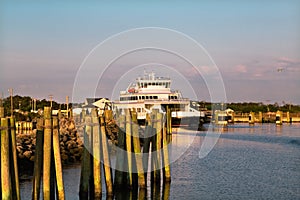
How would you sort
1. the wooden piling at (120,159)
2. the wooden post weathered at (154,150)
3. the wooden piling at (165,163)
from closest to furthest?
the wooden piling at (120,159) < the wooden post weathered at (154,150) < the wooden piling at (165,163)

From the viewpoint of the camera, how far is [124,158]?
24.1m

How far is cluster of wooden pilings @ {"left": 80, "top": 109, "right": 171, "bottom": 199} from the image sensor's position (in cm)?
2177

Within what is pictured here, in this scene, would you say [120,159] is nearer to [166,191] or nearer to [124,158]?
[124,158]

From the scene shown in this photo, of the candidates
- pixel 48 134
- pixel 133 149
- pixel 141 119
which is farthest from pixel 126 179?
pixel 141 119

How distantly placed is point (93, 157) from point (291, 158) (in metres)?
24.7

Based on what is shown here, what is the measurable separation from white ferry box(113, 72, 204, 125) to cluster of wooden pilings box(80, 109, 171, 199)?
52.0 m

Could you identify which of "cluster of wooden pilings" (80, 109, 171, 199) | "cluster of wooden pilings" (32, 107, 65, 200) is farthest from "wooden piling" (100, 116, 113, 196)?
"cluster of wooden pilings" (32, 107, 65, 200)

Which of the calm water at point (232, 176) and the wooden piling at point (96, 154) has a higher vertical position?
the wooden piling at point (96, 154)

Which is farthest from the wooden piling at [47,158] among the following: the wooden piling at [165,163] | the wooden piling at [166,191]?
the wooden piling at [165,163]

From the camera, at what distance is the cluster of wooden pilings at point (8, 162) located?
51.2 feet

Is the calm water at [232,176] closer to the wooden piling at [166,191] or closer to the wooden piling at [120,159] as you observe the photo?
the wooden piling at [166,191]

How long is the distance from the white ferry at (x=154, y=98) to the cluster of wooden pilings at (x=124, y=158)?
52.0 m

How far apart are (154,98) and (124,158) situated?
6024 centimetres

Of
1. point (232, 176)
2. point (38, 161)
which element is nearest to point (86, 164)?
point (38, 161)
